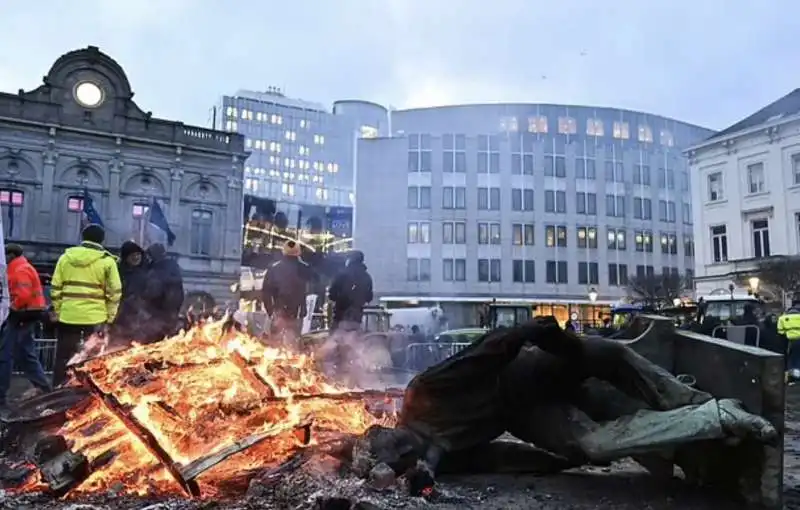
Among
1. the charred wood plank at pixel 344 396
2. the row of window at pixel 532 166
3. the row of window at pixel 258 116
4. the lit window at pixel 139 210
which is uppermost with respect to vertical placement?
the row of window at pixel 258 116

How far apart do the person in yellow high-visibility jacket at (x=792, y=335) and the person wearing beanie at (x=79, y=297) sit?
1201 cm

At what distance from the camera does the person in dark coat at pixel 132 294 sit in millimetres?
8250

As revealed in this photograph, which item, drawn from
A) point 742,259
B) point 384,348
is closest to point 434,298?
point 742,259

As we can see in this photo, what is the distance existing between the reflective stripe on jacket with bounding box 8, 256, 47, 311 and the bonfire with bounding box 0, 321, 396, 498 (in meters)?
3.10

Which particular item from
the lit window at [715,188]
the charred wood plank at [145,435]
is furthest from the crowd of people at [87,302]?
the lit window at [715,188]

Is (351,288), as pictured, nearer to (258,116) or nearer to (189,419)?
(189,419)

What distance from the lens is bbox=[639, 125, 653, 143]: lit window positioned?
181ft

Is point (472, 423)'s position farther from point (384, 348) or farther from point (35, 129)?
point (35, 129)

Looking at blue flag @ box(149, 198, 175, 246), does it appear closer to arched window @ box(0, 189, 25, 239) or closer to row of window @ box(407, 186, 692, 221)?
arched window @ box(0, 189, 25, 239)

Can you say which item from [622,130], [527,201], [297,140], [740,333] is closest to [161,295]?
[740,333]

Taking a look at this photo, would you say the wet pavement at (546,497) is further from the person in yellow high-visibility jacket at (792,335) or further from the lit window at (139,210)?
the lit window at (139,210)

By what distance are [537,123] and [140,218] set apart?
35.0 metres

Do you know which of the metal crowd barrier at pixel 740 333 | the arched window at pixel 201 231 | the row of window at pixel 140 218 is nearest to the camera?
the metal crowd barrier at pixel 740 333

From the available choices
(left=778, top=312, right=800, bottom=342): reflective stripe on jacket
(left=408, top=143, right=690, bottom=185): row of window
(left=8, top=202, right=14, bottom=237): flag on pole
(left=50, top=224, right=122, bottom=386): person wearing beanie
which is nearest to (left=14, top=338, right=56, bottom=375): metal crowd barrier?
(left=50, top=224, right=122, bottom=386): person wearing beanie
